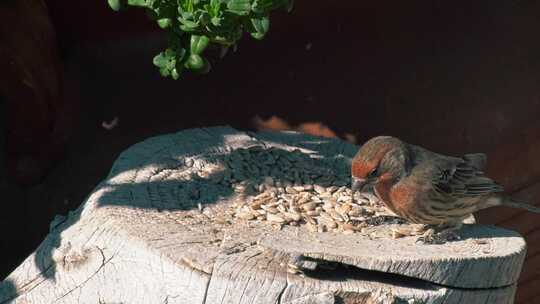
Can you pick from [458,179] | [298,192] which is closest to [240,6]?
[298,192]

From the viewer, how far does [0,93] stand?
223 inches

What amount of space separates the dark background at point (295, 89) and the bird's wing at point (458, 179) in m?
1.07

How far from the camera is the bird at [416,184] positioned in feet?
14.1

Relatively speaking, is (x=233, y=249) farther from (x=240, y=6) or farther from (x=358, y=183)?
(x=240, y=6)

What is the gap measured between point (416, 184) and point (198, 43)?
3.94 ft

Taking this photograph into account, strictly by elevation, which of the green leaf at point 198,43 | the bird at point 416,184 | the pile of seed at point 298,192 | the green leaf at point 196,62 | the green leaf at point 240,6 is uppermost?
the green leaf at point 240,6

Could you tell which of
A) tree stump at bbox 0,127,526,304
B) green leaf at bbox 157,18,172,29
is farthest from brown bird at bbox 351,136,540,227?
green leaf at bbox 157,18,172,29

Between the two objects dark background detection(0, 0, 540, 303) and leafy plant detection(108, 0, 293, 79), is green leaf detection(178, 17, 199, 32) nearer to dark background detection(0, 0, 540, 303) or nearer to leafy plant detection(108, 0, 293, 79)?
leafy plant detection(108, 0, 293, 79)

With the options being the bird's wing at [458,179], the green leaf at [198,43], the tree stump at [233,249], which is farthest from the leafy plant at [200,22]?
the bird's wing at [458,179]

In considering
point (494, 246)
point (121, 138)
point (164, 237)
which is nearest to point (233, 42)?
point (164, 237)

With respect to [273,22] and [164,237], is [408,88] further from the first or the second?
[164,237]

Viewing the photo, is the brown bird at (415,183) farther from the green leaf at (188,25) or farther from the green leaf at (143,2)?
the green leaf at (143,2)

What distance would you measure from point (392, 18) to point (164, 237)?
7.79 feet

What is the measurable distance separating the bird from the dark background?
45.1 inches
